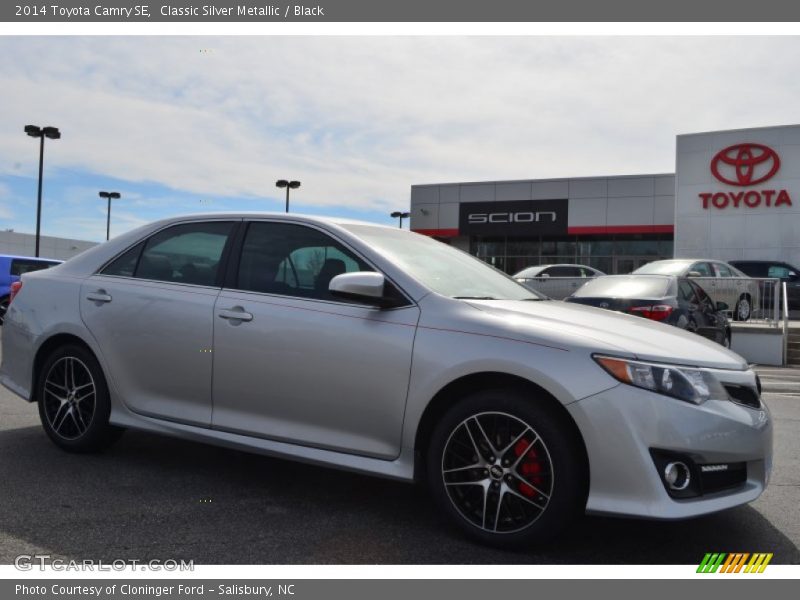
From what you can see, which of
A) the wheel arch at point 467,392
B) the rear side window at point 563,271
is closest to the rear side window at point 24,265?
the rear side window at point 563,271

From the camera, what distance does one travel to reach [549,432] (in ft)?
10.9

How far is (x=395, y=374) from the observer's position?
146 inches

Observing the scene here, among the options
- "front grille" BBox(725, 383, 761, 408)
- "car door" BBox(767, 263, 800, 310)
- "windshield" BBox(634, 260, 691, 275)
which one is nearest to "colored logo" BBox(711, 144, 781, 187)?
"car door" BBox(767, 263, 800, 310)

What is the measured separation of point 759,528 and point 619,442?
1.26 meters

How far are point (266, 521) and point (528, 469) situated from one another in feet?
4.33

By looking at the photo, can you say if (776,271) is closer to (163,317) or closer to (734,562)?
(734,562)

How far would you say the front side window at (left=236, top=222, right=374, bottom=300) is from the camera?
4.16 metres

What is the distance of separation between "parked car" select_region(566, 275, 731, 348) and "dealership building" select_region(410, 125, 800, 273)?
1813cm

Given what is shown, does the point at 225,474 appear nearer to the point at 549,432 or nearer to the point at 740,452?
the point at 549,432

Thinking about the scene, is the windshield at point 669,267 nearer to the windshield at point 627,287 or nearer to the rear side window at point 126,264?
the windshield at point 627,287

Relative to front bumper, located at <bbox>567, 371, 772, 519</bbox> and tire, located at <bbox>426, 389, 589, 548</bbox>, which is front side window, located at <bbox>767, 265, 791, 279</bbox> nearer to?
front bumper, located at <bbox>567, 371, 772, 519</bbox>

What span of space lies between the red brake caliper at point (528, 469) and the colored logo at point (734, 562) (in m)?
0.77

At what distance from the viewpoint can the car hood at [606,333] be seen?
3.37 meters

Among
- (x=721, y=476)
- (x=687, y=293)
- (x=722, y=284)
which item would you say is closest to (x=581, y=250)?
(x=722, y=284)
